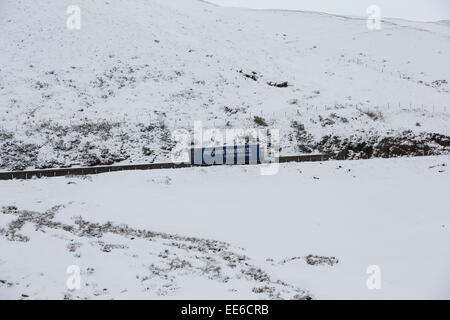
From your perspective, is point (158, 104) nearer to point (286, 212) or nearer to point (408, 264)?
point (286, 212)

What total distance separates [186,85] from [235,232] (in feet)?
75.1

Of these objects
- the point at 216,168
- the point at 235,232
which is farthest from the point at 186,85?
the point at 235,232

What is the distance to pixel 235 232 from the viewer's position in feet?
59.7

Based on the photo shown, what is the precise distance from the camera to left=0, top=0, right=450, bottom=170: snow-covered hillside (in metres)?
30.4

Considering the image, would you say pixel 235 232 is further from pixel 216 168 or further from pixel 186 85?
pixel 186 85

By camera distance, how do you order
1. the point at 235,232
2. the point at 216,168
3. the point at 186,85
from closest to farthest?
the point at 235,232
the point at 216,168
the point at 186,85

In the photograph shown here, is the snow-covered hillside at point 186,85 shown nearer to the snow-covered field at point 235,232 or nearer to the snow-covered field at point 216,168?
the snow-covered field at point 216,168

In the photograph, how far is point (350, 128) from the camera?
3198cm

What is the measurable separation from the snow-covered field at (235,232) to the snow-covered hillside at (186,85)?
180 inches

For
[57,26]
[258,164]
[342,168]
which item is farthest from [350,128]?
[57,26]

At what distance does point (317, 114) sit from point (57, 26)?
31075 millimetres

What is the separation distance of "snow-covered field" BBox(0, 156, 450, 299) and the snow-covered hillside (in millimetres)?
4573

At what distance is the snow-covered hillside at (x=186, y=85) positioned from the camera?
3036 cm

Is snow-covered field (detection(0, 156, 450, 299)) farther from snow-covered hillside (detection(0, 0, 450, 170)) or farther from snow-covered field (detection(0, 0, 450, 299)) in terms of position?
snow-covered hillside (detection(0, 0, 450, 170))
